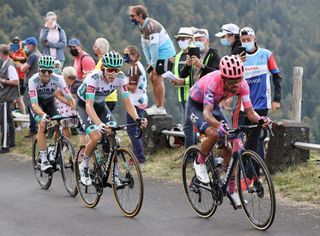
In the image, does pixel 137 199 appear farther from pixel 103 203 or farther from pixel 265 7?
pixel 265 7

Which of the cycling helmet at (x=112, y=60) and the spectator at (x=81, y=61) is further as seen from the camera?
the spectator at (x=81, y=61)

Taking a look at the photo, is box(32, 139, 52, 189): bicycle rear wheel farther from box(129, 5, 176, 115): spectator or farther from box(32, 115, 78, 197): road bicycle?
box(129, 5, 176, 115): spectator

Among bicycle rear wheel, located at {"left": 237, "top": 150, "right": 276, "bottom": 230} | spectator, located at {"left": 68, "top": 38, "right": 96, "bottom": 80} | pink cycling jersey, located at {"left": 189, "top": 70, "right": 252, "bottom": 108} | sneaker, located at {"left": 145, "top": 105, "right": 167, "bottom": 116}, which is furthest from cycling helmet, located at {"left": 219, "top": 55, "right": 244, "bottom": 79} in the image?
spectator, located at {"left": 68, "top": 38, "right": 96, "bottom": 80}

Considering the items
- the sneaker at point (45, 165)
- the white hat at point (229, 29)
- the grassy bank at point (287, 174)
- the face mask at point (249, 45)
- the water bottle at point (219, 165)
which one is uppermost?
the white hat at point (229, 29)

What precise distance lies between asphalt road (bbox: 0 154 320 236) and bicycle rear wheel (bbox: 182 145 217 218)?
0.12 metres

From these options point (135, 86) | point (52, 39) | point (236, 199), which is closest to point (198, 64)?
point (135, 86)

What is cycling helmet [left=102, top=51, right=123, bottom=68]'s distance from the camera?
9305 millimetres

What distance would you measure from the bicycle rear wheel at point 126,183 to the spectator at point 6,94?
24.9ft

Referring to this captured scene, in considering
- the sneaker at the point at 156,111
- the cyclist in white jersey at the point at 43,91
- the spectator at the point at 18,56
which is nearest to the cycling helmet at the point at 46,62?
the cyclist in white jersey at the point at 43,91

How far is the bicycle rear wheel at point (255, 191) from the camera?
7.77 meters

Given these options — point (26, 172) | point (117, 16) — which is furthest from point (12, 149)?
point (117, 16)

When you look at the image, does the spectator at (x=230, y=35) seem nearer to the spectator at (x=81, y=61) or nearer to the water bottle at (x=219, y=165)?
the water bottle at (x=219, y=165)

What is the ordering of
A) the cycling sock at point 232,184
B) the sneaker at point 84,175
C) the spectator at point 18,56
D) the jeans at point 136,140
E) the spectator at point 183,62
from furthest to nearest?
the spectator at point 18,56 → the jeans at point 136,140 → the spectator at point 183,62 → the sneaker at point 84,175 → the cycling sock at point 232,184

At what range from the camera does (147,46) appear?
13453 mm
